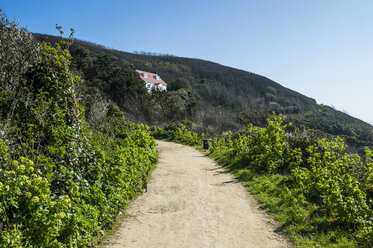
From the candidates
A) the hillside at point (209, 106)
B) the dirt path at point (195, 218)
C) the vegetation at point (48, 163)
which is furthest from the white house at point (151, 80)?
the vegetation at point (48, 163)

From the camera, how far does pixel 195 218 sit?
212 inches

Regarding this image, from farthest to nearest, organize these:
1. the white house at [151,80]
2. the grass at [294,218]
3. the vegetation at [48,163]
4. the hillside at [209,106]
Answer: the white house at [151,80] < the hillside at [209,106] < the grass at [294,218] < the vegetation at [48,163]

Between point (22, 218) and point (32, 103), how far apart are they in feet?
9.74

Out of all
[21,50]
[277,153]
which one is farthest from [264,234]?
[21,50]

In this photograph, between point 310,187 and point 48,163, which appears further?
point 310,187

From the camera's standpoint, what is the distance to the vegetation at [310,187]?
4.48m

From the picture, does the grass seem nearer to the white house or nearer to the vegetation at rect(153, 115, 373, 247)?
the vegetation at rect(153, 115, 373, 247)

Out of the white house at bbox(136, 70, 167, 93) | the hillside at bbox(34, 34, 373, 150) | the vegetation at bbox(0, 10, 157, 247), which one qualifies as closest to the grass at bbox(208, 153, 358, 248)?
the vegetation at bbox(0, 10, 157, 247)

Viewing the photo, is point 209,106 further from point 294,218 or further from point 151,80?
point 294,218

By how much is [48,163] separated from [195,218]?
119 inches

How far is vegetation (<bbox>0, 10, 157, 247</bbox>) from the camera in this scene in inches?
125

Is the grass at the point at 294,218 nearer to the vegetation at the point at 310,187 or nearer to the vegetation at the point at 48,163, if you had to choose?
the vegetation at the point at 310,187

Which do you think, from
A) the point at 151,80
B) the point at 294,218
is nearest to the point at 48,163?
the point at 294,218

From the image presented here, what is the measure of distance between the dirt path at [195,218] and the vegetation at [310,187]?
474mm
